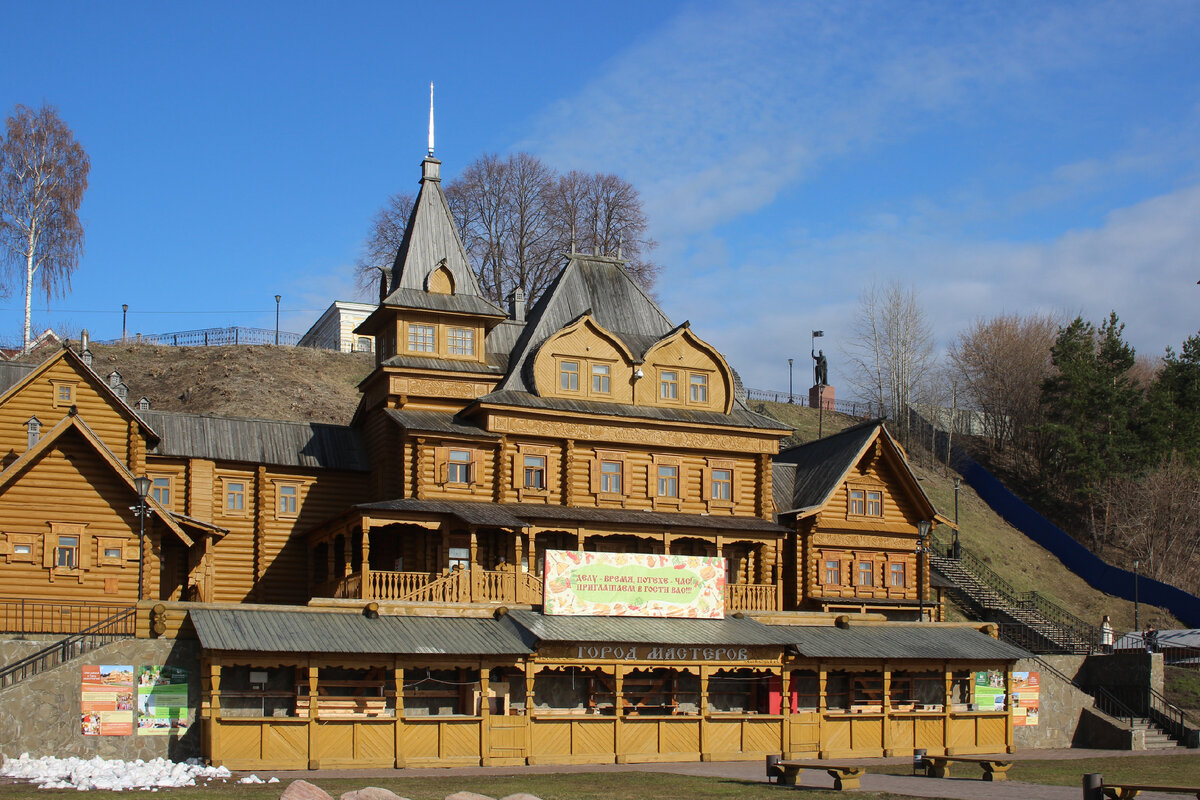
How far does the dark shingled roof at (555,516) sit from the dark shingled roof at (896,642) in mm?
5480

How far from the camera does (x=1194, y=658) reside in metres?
45.6

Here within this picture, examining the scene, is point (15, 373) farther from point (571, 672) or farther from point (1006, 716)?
point (1006, 716)

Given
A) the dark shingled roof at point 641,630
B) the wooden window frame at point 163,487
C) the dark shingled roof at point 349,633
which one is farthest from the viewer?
the wooden window frame at point 163,487

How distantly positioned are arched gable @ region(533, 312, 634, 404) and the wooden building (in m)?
0.08

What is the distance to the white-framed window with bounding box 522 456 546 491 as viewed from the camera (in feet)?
136

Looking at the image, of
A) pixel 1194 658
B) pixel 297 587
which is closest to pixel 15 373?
pixel 297 587

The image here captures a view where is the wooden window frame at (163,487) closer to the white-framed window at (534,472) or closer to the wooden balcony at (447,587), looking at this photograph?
the wooden balcony at (447,587)


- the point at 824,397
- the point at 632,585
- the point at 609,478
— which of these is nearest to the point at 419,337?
the point at 609,478

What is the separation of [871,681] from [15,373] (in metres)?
27.1

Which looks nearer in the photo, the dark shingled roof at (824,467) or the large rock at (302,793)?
the large rock at (302,793)

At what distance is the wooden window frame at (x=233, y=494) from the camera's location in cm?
4178

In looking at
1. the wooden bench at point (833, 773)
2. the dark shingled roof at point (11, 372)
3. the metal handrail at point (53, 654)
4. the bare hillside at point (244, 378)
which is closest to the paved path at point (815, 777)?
the wooden bench at point (833, 773)

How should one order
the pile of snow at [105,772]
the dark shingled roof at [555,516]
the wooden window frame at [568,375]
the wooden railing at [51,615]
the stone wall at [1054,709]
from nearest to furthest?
the pile of snow at [105,772], the wooden railing at [51,615], the dark shingled roof at [555,516], the stone wall at [1054,709], the wooden window frame at [568,375]

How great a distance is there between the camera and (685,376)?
44.0m
